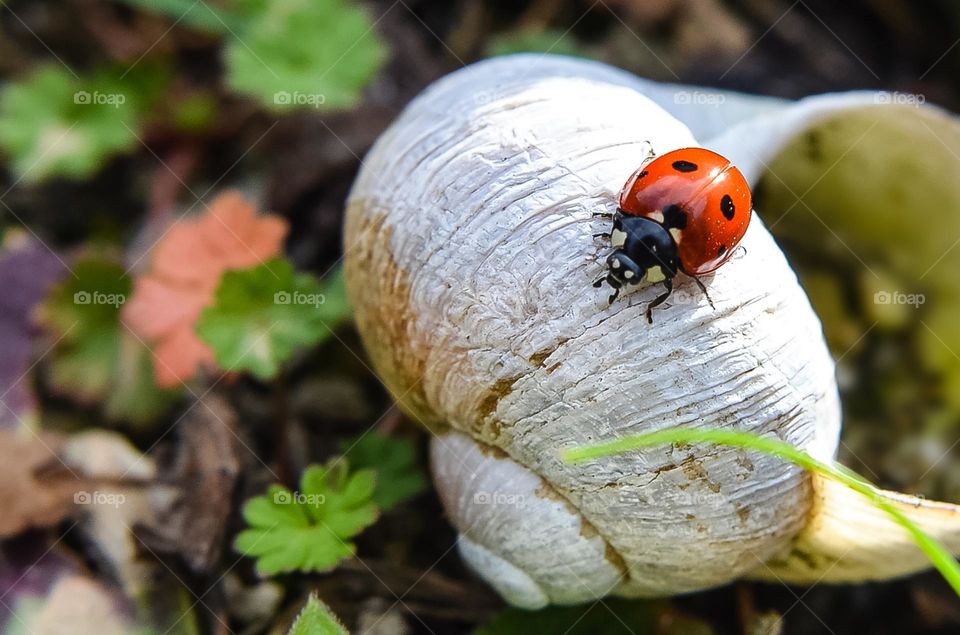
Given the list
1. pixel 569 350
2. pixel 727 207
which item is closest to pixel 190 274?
pixel 569 350

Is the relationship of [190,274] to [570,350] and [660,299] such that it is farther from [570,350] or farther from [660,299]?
[660,299]

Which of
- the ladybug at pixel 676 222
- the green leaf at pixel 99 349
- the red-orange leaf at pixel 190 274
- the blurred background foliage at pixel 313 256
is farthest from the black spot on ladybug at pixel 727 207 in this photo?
the green leaf at pixel 99 349

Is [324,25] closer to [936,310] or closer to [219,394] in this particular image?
[219,394]

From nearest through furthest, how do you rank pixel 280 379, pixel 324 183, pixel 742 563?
pixel 742 563 < pixel 280 379 < pixel 324 183

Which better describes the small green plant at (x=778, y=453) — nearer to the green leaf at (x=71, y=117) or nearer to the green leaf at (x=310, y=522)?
the green leaf at (x=310, y=522)

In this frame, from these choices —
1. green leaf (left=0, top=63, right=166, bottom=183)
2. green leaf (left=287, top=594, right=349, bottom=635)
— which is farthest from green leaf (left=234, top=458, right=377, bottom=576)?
green leaf (left=0, top=63, right=166, bottom=183)

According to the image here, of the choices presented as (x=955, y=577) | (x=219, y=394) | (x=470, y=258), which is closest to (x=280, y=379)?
(x=219, y=394)
